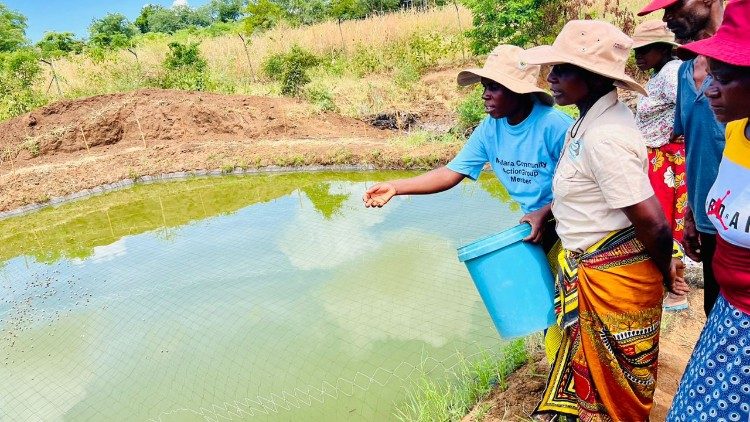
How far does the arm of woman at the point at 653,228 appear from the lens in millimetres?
1294

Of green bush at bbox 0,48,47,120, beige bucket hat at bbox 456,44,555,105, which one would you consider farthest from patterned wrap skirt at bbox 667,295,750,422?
green bush at bbox 0,48,47,120

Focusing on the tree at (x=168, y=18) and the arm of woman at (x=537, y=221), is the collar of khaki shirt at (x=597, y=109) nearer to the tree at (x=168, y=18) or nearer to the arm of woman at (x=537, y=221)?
→ the arm of woman at (x=537, y=221)

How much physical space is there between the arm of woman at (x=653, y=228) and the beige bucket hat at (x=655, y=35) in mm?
1213

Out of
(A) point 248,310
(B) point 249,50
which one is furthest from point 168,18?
(A) point 248,310

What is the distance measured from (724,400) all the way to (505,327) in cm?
72

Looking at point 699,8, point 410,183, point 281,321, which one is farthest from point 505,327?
point 281,321

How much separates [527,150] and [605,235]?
42cm

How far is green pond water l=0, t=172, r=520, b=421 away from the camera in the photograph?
2.99 metres

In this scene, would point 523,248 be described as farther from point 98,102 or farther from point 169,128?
point 98,102

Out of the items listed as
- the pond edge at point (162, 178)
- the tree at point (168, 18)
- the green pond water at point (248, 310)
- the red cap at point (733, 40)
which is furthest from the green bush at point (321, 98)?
the tree at point (168, 18)

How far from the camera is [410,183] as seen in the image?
1966mm

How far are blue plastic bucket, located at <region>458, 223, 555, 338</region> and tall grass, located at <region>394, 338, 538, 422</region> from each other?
779mm

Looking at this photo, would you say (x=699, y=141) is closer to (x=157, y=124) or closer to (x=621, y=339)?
(x=621, y=339)

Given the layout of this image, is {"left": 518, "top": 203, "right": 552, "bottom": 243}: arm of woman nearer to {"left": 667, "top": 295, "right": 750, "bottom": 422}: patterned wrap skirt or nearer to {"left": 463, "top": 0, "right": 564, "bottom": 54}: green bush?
{"left": 667, "top": 295, "right": 750, "bottom": 422}: patterned wrap skirt
